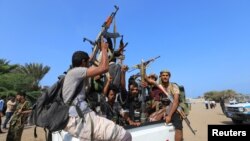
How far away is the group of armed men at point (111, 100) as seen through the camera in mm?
3459

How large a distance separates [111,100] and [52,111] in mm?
1650

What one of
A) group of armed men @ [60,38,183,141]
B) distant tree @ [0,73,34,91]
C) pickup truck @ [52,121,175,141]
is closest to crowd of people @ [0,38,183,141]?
group of armed men @ [60,38,183,141]

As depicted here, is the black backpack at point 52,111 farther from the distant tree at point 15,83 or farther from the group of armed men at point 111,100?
the distant tree at point 15,83

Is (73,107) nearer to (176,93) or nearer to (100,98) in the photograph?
(100,98)

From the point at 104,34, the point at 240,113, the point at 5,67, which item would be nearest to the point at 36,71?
the point at 5,67

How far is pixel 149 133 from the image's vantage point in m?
4.24

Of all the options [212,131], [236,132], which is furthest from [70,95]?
[236,132]

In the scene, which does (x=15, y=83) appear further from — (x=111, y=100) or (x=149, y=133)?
(x=149, y=133)

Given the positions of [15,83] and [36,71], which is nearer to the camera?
[15,83]

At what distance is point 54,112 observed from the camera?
11.2ft

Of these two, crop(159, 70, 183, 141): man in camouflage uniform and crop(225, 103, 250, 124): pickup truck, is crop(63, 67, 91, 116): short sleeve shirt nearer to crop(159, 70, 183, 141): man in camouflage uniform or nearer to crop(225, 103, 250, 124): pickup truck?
crop(159, 70, 183, 141): man in camouflage uniform

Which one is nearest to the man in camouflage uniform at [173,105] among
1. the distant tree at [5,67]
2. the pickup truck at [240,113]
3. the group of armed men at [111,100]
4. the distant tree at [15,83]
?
the group of armed men at [111,100]

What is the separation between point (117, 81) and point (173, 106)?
3.03ft

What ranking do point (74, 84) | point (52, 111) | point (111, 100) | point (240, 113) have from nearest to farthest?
point (52, 111), point (74, 84), point (111, 100), point (240, 113)
